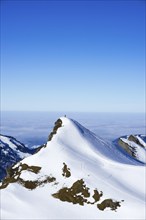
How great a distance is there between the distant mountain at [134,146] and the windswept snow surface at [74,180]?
4465cm

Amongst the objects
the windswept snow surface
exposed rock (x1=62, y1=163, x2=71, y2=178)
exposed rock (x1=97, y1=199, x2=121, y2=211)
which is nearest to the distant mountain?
the windswept snow surface

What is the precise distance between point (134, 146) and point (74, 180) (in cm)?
7564

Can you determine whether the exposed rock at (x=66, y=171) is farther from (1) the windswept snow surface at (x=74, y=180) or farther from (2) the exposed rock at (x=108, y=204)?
(2) the exposed rock at (x=108, y=204)

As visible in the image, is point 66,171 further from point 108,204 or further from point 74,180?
point 108,204

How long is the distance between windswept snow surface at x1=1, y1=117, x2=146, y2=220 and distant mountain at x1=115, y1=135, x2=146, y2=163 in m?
44.6

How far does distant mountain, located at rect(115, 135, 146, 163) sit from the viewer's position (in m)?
135

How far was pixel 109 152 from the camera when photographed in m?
92.8

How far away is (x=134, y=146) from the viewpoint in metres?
145

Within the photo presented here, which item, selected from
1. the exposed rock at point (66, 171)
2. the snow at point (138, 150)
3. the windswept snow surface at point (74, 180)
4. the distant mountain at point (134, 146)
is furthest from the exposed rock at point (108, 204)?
the snow at point (138, 150)

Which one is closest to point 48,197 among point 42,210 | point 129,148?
point 42,210

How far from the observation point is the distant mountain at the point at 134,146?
444 feet

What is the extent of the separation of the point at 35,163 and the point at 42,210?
15.3 meters

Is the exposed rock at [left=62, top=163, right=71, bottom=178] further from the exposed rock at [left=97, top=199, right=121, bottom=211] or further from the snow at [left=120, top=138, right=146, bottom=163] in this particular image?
the snow at [left=120, top=138, right=146, bottom=163]

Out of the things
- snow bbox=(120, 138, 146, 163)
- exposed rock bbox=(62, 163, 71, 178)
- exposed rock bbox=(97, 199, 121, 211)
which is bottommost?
exposed rock bbox=(97, 199, 121, 211)
